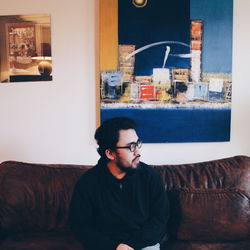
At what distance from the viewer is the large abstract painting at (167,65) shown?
2453mm

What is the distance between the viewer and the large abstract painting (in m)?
2.45

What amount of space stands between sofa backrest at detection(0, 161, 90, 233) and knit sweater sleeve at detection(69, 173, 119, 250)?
30cm

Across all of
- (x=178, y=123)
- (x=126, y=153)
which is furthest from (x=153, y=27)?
(x=126, y=153)

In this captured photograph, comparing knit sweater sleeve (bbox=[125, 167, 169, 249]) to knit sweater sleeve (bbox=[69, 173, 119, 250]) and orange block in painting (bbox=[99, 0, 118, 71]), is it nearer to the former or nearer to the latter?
knit sweater sleeve (bbox=[69, 173, 119, 250])

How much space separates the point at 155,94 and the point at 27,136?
1012 mm

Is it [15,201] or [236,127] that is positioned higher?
[236,127]

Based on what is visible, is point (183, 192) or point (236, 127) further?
point (236, 127)

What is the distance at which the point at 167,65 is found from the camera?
2.49 m

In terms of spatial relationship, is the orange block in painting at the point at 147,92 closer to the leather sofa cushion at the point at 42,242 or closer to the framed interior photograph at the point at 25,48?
the framed interior photograph at the point at 25,48

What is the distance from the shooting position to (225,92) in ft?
8.32

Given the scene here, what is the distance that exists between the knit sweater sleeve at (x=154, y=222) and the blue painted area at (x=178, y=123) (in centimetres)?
60

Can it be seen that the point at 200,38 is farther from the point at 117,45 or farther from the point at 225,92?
the point at 117,45

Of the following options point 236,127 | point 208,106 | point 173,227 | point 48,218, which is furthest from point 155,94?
point 48,218

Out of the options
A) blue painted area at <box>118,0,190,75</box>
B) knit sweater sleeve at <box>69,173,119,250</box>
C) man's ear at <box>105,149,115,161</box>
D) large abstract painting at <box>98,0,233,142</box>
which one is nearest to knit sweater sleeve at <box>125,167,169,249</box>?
knit sweater sleeve at <box>69,173,119,250</box>
